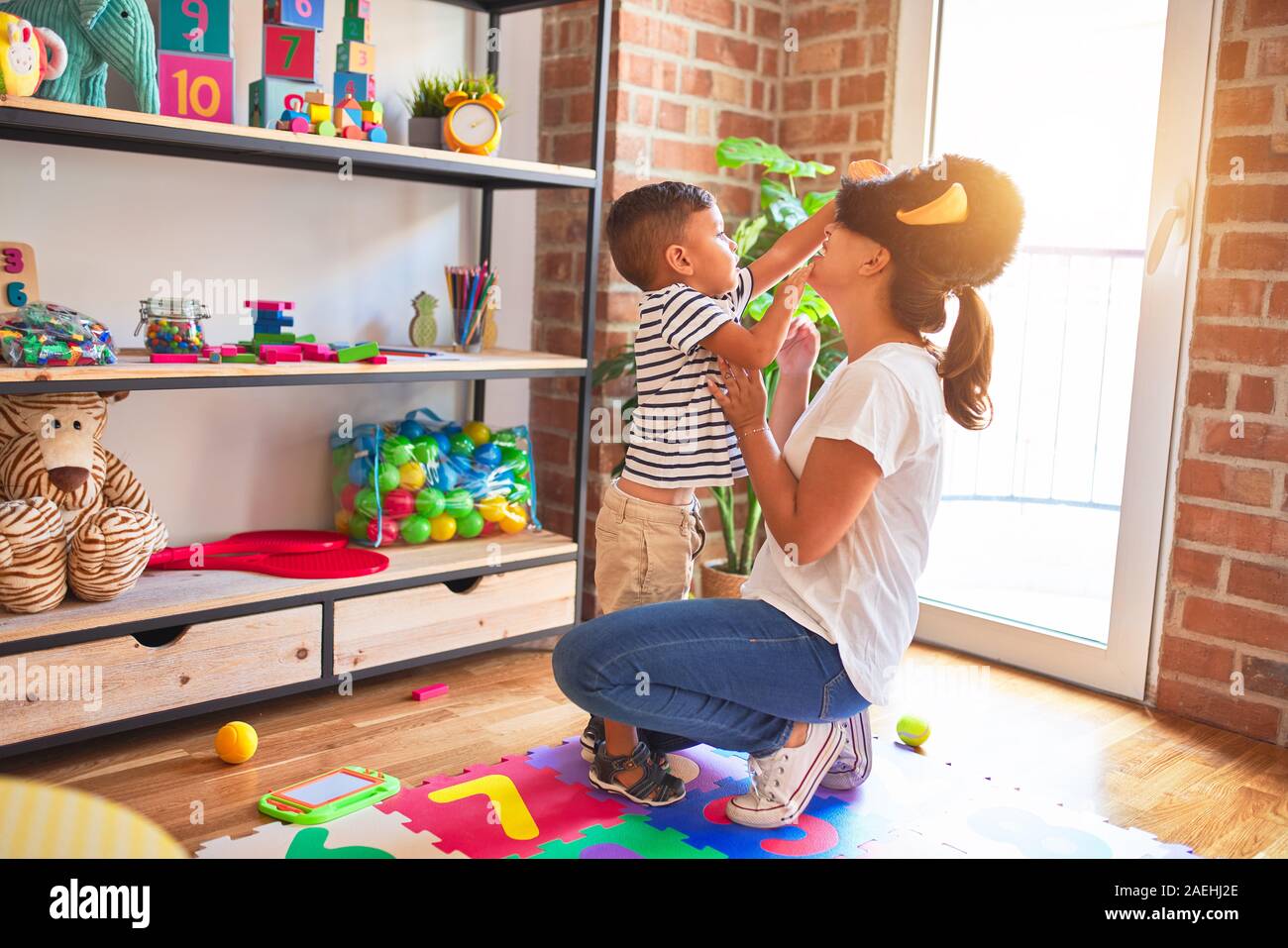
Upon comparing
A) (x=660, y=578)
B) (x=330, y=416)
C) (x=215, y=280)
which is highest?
(x=215, y=280)

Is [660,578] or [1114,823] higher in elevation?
[660,578]

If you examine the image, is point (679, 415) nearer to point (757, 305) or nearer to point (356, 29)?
point (757, 305)

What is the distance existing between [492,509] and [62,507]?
3.03ft

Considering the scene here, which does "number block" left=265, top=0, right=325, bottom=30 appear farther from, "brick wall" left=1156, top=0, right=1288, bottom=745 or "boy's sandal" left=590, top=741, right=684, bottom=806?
"brick wall" left=1156, top=0, right=1288, bottom=745

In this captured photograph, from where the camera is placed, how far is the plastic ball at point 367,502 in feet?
8.14

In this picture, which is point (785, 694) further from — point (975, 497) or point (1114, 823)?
point (975, 497)

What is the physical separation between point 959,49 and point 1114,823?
1.83 meters

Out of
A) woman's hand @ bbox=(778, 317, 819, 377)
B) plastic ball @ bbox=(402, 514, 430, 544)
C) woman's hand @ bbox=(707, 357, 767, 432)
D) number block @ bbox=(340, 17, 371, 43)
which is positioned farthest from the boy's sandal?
number block @ bbox=(340, 17, 371, 43)

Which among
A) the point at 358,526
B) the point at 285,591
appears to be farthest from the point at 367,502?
the point at 285,591

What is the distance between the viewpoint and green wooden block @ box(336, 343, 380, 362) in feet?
7.34

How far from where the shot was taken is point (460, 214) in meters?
2.80
